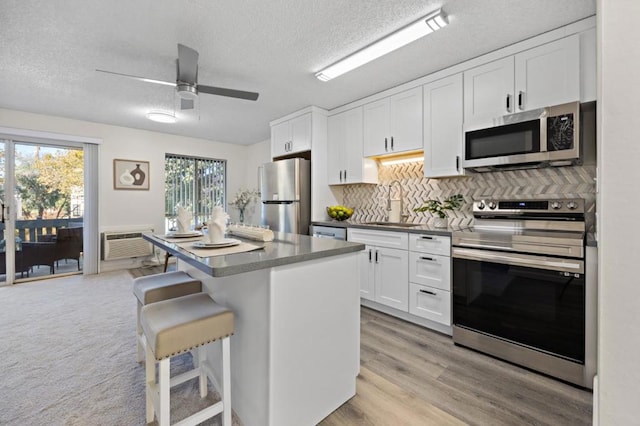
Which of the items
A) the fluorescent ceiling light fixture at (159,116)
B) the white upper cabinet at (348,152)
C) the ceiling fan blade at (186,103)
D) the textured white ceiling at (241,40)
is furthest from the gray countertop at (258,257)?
the fluorescent ceiling light fixture at (159,116)

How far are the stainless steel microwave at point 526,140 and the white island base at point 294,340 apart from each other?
5.23ft

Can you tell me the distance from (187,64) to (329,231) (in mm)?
2222

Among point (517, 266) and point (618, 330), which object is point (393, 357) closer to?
point (517, 266)

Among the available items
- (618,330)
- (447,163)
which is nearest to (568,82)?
(447,163)

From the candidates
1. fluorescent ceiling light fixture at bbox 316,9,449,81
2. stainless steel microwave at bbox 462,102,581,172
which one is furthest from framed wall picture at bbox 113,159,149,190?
stainless steel microwave at bbox 462,102,581,172

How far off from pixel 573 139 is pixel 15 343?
464cm

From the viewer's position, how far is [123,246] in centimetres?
470

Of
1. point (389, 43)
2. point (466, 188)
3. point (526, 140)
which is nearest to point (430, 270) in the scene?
point (466, 188)

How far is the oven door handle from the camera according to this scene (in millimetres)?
1793

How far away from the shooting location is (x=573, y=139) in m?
1.96

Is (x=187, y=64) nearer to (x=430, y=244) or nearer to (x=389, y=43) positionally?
(x=389, y=43)

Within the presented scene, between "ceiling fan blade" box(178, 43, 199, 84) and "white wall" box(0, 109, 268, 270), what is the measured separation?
11.0 ft

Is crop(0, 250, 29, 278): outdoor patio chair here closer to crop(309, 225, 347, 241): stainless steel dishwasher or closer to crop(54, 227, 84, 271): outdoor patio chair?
crop(54, 227, 84, 271): outdoor patio chair

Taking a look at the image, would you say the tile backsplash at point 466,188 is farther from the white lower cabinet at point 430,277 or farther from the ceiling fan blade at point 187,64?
the ceiling fan blade at point 187,64
